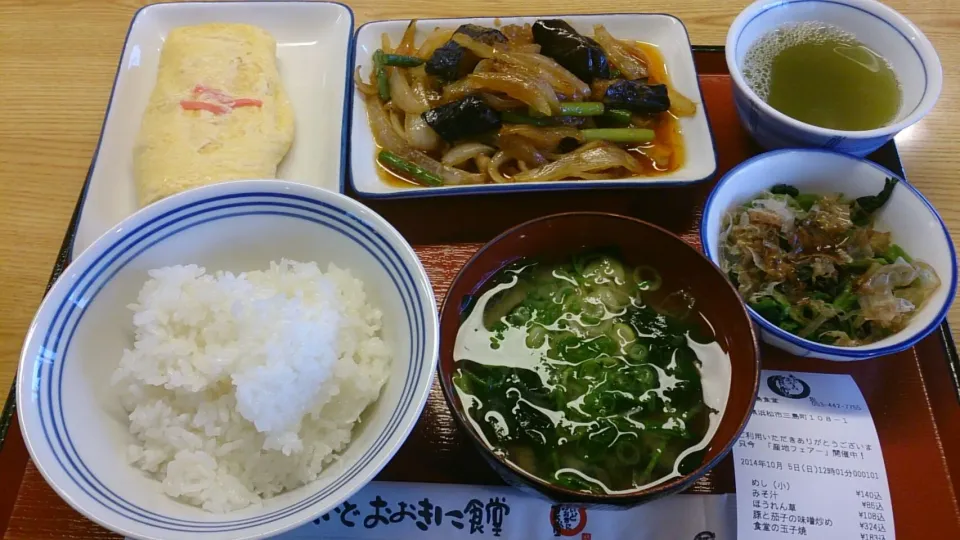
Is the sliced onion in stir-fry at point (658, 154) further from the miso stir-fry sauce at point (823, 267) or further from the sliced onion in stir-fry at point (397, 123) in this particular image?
the sliced onion in stir-fry at point (397, 123)

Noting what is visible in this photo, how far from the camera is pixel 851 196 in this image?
73.3 inches

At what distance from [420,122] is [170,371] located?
1.17 meters

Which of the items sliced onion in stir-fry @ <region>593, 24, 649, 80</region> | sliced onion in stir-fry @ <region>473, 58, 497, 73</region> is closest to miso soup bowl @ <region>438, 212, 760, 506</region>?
sliced onion in stir-fry @ <region>473, 58, 497, 73</region>

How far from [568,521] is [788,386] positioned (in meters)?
0.67

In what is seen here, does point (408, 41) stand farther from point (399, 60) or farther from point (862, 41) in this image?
point (862, 41)

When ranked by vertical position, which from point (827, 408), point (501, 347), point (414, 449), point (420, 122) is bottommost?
point (827, 408)

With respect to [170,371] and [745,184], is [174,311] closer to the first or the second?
[170,371]

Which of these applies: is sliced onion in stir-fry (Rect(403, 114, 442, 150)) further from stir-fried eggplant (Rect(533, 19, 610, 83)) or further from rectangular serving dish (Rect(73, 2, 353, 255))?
stir-fried eggplant (Rect(533, 19, 610, 83))

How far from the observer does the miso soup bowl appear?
1.25 m

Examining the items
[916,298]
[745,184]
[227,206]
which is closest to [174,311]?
[227,206]

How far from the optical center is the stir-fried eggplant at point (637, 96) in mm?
2152

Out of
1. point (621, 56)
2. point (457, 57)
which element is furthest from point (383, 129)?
point (621, 56)

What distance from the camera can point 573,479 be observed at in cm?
131

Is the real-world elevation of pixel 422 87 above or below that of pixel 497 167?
above
